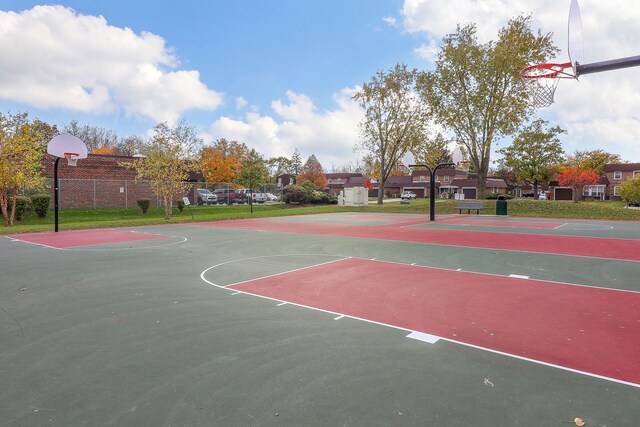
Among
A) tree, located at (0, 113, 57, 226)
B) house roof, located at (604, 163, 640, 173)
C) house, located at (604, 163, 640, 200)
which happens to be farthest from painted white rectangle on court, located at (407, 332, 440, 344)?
house roof, located at (604, 163, 640, 173)

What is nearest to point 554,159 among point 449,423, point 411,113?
point 411,113

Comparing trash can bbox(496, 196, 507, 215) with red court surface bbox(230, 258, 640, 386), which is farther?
trash can bbox(496, 196, 507, 215)

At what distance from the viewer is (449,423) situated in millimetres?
3100

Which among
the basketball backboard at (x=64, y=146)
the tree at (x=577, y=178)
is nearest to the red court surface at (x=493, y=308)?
the basketball backboard at (x=64, y=146)

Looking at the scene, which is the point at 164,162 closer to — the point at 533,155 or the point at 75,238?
the point at 75,238

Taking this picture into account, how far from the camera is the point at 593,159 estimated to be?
72500 mm

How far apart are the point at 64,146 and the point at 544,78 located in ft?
61.0

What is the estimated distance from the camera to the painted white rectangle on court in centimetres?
490

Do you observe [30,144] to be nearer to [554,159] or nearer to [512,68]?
[512,68]

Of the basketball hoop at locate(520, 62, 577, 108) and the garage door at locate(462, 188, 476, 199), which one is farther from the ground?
the basketball hoop at locate(520, 62, 577, 108)

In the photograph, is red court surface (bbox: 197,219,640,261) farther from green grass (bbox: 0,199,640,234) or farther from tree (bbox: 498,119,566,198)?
tree (bbox: 498,119,566,198)

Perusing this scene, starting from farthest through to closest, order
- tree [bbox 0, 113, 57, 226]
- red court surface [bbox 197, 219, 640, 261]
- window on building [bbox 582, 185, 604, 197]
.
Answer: window on building [bbox 582, 185, 604, 197], tree [bbox 0, 113, 57, 226], red court surface [bbox 197, 219, 640, 261]

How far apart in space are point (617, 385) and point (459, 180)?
7928cm

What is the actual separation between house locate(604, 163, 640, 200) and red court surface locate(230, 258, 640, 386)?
240 feet
